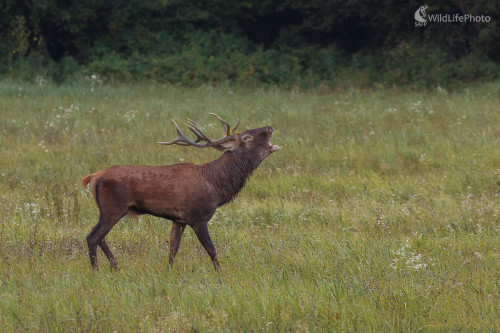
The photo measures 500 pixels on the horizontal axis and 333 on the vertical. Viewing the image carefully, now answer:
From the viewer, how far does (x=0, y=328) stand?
187 inches

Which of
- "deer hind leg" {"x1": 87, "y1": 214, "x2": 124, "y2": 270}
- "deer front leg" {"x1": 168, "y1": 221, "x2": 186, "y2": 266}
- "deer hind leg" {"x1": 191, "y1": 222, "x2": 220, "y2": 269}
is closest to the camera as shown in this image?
"deer hind leg" {"x1": 87, "y1": 214, "x2": 124, "y2": 270}

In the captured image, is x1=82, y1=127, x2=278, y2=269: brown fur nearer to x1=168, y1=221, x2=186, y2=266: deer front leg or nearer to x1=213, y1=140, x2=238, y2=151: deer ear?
x1=168, y1=221, x2=186, y2=266: deer front leg

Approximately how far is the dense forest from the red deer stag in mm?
13802

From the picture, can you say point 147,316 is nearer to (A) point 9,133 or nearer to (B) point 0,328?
(B) point 0,328

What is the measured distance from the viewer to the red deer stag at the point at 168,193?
242 inches

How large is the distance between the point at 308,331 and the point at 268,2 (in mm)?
21261

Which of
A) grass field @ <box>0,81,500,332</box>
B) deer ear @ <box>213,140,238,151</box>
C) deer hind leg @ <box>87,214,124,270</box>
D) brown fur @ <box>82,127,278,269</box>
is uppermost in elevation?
deer ear @ <box>213,140,238,151</box>

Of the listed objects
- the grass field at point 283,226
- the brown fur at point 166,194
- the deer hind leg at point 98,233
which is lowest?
the grass field at point 283,226

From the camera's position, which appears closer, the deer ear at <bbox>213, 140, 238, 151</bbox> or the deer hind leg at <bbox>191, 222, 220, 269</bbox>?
the deer hind leg at <bbox>191, 222, 220, 269</bbox>

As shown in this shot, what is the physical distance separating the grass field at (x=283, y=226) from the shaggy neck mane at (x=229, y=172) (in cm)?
52

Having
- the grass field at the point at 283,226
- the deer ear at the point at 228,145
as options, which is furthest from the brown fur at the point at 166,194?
the grass field at the point at 283,226

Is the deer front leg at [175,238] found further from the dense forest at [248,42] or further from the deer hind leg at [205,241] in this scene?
the dense forest at [248,42]

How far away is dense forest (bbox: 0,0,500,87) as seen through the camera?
2148 cm

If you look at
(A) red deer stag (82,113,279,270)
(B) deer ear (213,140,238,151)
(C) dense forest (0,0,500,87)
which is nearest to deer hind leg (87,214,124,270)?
(A) red deer stag (82,113,279,270)
